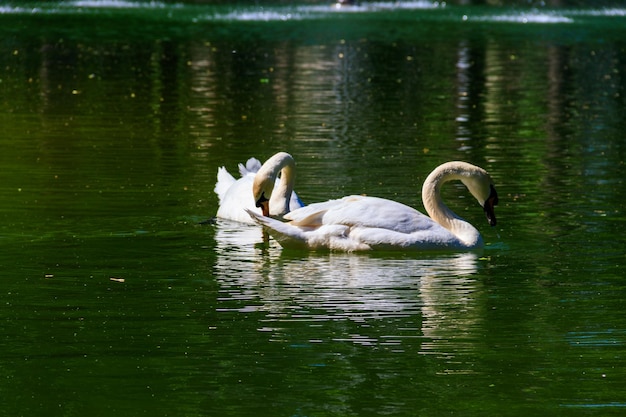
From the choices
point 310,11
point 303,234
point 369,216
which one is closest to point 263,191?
point 303,234

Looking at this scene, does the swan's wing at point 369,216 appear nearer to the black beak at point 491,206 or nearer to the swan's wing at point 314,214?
the swan's wing at point 314,214

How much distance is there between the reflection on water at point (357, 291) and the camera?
361 inches

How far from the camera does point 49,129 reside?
20375 mm

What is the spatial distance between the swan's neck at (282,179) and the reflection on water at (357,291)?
53 centimetres

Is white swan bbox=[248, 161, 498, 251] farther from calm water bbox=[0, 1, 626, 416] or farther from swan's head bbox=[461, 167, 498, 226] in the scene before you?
swan's head bbox=[461, 167, 498, 226]

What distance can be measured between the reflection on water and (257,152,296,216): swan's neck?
526 mm

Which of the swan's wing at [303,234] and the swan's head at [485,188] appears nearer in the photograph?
the swan's wing at [303,234]

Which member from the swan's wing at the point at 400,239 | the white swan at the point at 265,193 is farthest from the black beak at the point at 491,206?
the white swan at the point at 265,193

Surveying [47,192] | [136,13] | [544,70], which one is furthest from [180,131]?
[136,13]

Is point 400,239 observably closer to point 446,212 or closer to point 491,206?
point 446,212

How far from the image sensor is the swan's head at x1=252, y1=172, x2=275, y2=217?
511 inches

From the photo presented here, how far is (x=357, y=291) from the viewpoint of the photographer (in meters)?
10.4

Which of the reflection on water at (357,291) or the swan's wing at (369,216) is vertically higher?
the swan's wing at (369,216)

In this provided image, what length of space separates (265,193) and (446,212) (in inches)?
64.0
